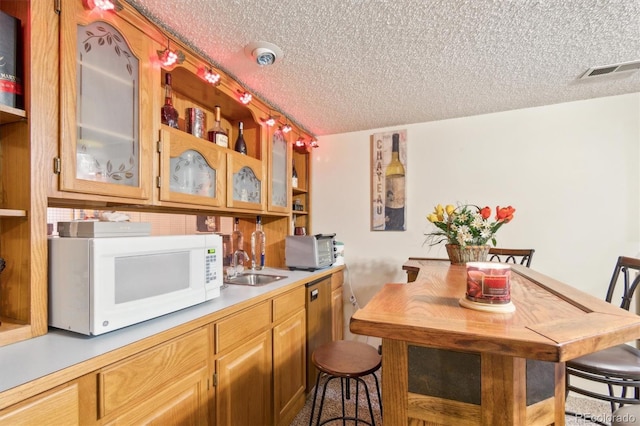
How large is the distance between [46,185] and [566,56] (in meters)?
2.55

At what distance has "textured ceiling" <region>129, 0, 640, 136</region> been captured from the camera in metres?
1.26

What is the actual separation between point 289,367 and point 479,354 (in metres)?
1.36

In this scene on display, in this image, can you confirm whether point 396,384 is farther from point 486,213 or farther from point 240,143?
point 240,143

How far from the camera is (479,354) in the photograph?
75 centimetres

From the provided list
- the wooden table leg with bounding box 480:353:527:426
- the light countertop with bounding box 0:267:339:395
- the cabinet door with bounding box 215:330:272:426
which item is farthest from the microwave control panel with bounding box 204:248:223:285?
the wooden table leg with bounding box 480:353:527:426

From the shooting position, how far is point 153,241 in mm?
1099

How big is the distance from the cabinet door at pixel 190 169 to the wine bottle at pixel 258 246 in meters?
0.78

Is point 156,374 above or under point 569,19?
under

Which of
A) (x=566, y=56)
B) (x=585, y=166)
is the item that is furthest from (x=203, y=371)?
(x=585, y=166)

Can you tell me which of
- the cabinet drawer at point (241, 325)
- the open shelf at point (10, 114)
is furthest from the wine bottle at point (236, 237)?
the open shelf at point (10, 114)

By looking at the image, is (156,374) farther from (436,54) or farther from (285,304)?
(436,54)

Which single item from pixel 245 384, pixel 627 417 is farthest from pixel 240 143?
pixel 627 417

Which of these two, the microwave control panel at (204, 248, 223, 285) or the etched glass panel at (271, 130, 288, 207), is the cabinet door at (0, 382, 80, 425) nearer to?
the microwave control panel at (204, 248, 223, 285)

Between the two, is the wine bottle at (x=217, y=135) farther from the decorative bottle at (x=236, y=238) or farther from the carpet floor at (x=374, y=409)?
the carpet floor at (x=374, y=409)
